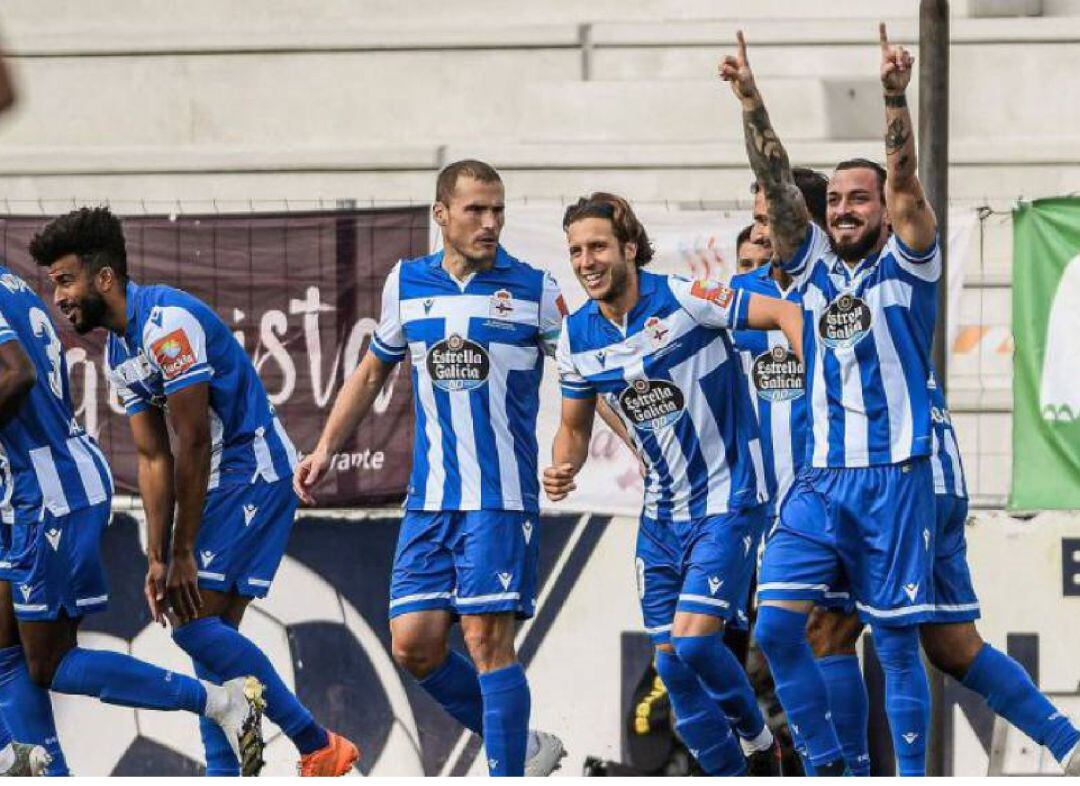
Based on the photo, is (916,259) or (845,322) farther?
(845,322)

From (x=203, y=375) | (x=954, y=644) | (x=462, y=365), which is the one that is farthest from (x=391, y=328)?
(x=954, y=644)

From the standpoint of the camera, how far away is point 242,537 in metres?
9.16

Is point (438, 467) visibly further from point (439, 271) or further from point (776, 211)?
point (776, 211)

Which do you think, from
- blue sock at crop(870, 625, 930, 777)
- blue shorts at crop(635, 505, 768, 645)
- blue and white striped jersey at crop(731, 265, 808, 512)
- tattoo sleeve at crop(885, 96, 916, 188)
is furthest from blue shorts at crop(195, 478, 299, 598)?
tattoo sleeve at crop(885, 96, 916, 188)

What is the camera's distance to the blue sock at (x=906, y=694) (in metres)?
8.10

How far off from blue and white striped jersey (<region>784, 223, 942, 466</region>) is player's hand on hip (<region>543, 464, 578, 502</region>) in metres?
0.94

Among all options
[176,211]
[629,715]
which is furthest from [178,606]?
[176,211]

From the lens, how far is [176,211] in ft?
40.8

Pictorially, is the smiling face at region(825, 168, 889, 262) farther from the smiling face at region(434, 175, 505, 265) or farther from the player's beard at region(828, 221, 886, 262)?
the smiling face at region(434, 175, 505, 265)

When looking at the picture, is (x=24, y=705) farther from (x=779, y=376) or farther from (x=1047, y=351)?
(x=1047, y=351)

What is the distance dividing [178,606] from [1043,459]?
4559mm

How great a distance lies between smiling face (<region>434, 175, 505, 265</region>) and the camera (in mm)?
8664

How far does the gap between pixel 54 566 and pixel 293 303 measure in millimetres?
3199

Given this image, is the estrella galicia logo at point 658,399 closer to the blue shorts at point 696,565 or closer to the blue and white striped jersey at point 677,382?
the blue and white striped jersey at point 677,382
